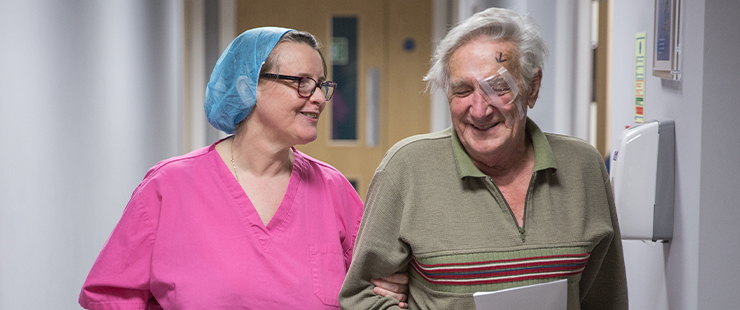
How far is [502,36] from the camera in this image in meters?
1.20

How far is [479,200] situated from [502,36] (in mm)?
307

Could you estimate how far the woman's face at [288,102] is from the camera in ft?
4.73

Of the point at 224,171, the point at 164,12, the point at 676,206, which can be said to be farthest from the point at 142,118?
the point at 676,206

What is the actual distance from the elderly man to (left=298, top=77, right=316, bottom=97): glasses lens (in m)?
0.29

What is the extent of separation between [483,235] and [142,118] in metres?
2.11

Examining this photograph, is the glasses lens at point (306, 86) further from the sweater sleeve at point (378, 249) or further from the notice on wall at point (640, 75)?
the notice on wall at point (640, 75)

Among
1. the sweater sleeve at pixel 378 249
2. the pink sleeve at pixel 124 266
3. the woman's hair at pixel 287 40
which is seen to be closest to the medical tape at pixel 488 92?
the sweater sleeve at pixel 378 249

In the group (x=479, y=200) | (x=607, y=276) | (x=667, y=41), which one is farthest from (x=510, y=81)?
(x=607, y=276)

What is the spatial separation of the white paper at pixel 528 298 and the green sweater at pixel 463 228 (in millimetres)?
31

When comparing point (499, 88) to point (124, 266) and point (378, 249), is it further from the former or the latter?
point (124, 266)

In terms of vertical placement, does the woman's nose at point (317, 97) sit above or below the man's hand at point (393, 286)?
above

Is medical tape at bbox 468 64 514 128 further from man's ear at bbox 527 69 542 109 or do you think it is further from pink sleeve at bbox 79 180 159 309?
pink sleeve at bbox 79 180 159 309

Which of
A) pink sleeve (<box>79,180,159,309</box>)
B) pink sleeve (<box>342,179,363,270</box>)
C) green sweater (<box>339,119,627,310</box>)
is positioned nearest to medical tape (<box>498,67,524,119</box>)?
green sweater (<box>339,119,627,310</box>)

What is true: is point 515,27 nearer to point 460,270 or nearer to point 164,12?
point 460,270
